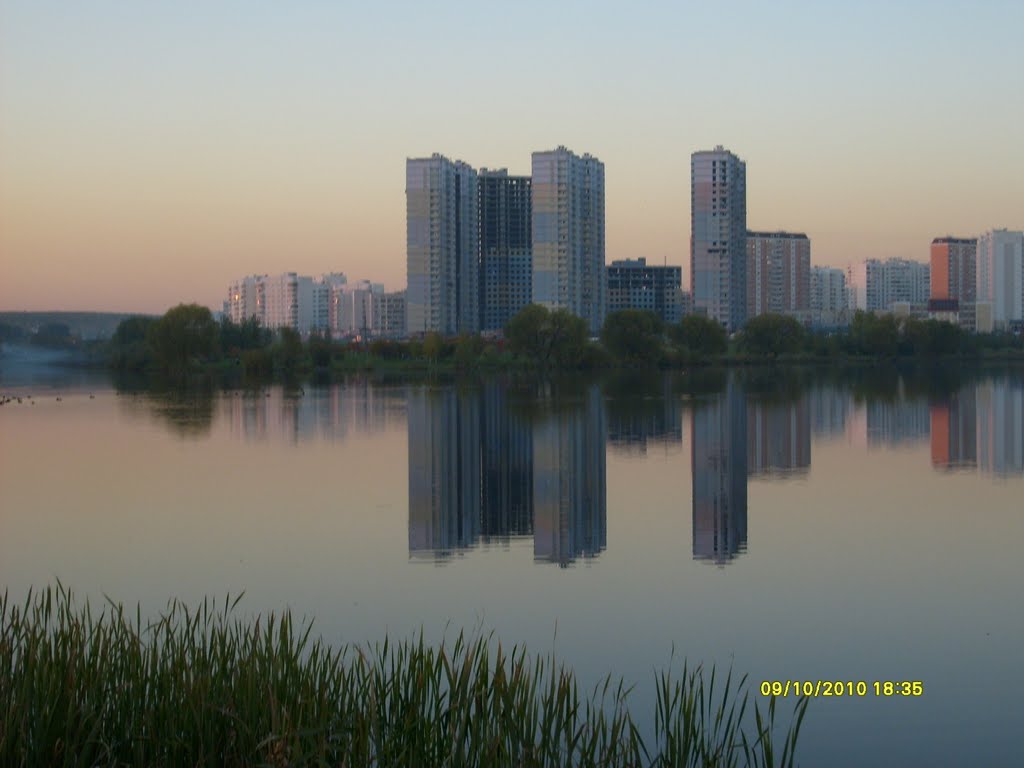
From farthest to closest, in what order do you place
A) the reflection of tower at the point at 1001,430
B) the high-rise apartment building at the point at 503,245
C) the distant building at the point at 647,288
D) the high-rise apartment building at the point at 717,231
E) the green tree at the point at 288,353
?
the distant building at the point at 647,288 → the high-rise apartment building at the point at 503,245 → the high-rise apartment building at the point at 717,231 → the green tree at the point at 288,353 → the reflection of tower at the point at 1001,430

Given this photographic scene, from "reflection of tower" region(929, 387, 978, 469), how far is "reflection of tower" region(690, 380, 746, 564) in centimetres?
347

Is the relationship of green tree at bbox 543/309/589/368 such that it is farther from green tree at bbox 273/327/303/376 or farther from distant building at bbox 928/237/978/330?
distant building at bbox 928/237/978/330

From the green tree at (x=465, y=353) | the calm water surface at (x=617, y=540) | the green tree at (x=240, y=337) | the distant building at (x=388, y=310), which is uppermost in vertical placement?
the distant building at (x=388, y=310)

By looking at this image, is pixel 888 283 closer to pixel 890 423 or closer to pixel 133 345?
pixel 133 345

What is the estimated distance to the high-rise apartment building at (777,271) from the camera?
118062 millimetres

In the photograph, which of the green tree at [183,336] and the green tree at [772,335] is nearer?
the green tree at [183,336]

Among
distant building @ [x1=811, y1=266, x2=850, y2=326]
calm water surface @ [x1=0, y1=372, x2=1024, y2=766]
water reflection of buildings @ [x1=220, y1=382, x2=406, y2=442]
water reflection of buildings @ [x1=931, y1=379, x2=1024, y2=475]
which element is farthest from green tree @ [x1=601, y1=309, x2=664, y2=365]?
distant building @ [x1=811, y1=266, x2=850, y2=326]

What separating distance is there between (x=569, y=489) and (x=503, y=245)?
7637cm

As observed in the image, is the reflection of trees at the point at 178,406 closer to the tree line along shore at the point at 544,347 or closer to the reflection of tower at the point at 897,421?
the tree line along shore at the point at 544,347

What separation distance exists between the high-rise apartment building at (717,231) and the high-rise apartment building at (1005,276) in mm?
34594

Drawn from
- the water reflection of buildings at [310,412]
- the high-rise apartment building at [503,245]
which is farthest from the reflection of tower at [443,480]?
the high-rise apartment building at [503,245]

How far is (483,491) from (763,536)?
5201 millimetres

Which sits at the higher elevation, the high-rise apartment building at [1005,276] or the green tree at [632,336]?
the high-rise apartment building at [1005,276]

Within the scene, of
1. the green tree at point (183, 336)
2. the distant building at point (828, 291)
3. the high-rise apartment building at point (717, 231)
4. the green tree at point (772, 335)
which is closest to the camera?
the green tree at point (183, 336)
